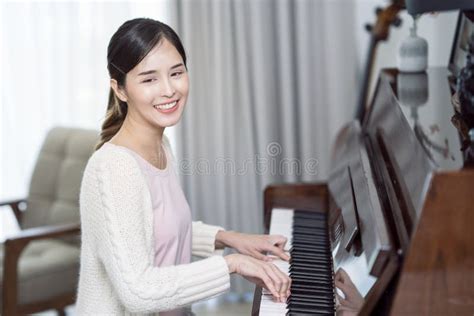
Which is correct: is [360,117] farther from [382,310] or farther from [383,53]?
[382,310]

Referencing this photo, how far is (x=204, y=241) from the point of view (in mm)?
1876

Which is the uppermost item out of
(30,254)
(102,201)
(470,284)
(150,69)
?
(150,69)

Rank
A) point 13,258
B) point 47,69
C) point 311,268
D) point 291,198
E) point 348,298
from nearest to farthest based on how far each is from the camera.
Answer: point 348,298 < point 311,268 < point 291,198 < point 13,258 < point 47,69

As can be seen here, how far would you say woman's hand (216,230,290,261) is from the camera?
1764mm

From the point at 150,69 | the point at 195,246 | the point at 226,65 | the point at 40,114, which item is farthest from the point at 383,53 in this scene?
the point at 150,69

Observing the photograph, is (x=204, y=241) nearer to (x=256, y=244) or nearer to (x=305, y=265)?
(x=256, y=244)

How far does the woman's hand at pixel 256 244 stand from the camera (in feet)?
5.79

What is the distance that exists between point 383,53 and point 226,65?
76cm

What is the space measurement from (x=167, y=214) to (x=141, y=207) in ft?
0.49

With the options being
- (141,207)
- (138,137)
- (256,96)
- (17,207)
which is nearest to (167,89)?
(138,137)

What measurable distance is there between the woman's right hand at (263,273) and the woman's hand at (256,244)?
229 mm

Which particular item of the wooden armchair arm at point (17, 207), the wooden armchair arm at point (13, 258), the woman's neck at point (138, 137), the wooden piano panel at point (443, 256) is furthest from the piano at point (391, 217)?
the wooden armchair arm at point (17, 207)

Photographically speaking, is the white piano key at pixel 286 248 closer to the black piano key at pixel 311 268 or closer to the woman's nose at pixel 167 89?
the black piano key at pixel 311 268

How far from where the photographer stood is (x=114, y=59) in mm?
1547
